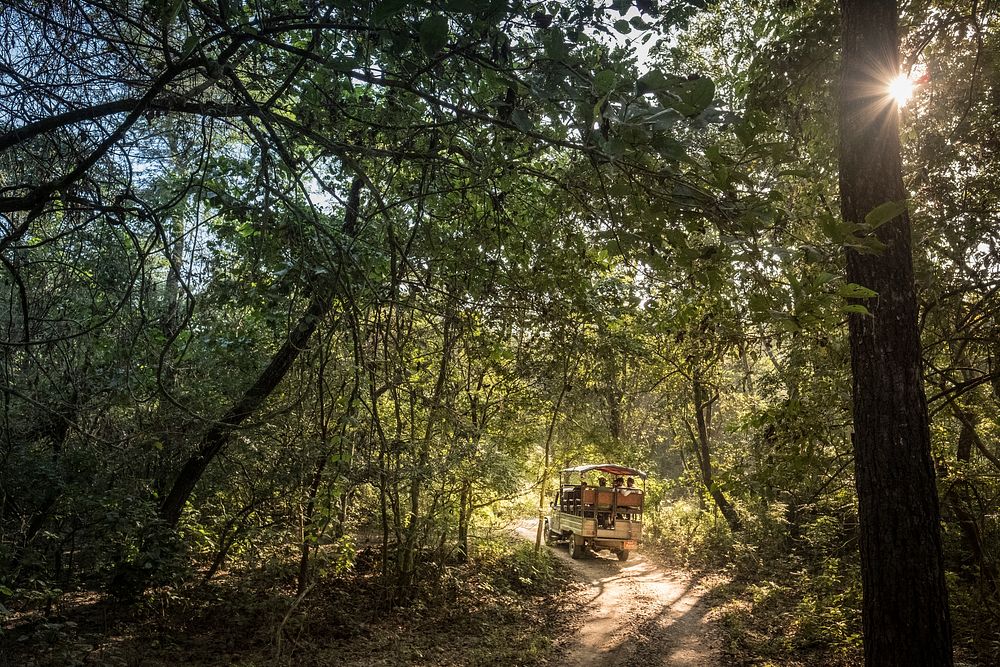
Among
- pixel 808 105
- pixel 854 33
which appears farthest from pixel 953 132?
pixel 854 33

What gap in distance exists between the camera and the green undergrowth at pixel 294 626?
20.8 feet

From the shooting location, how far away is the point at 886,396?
4105 millimetres

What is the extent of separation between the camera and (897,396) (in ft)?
13.4

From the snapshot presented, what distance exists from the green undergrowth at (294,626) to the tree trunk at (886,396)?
4.57m

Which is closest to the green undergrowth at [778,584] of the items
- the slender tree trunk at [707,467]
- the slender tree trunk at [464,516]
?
the slender tree trunk at [707,467]

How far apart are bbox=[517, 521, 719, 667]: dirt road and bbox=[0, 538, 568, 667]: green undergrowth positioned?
535 mm

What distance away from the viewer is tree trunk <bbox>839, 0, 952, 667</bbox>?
391cm

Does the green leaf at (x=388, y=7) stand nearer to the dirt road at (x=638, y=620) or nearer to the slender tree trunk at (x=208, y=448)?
the slender tree trunk at (x=208, y=448)

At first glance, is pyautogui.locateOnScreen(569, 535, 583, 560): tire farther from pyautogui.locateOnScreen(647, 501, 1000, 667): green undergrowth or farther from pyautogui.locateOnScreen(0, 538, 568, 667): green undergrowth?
pyautogui.locateOnScreen(0, 538, 568, 667): green undergrowth

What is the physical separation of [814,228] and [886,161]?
180 centimetres

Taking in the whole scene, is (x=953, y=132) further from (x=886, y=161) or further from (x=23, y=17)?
(x=23, y=17)

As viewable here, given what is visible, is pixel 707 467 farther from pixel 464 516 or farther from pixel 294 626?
pixel 294 626

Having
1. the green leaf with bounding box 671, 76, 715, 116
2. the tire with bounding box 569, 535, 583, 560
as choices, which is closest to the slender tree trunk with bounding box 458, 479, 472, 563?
the tire with bounding box 569, 535, 583, 560

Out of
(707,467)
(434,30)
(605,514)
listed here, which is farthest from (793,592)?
(434,30)
